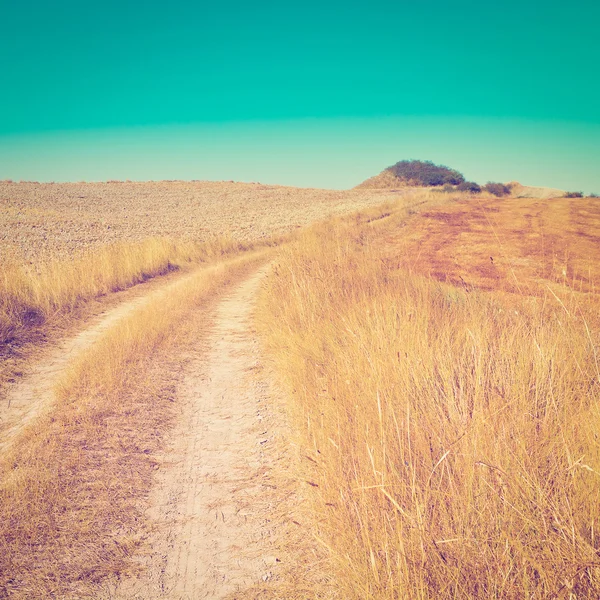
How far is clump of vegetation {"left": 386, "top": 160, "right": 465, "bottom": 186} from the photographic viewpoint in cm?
4681

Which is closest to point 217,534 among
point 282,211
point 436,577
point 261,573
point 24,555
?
point 261,573

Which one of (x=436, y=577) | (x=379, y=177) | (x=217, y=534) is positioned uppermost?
(x=379, y=177)

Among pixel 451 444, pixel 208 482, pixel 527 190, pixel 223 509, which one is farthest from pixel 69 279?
pixel 527 190

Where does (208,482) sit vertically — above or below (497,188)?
below

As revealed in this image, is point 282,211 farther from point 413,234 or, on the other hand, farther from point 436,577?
point 436,577

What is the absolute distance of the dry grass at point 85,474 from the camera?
7.18ft

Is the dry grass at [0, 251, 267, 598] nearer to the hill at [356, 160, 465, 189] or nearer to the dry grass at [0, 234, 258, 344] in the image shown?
the dry grass at [0, 234, 258, 344]

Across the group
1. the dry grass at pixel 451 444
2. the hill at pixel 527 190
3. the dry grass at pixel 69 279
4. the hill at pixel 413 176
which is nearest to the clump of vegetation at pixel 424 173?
the hill at pixel 413 176

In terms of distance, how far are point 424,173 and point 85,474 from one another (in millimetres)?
54676

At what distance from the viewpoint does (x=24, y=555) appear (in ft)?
7.25

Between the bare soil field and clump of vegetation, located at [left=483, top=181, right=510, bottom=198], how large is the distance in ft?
29.3

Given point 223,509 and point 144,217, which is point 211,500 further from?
point 144,217

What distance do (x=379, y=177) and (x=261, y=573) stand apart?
196 ft

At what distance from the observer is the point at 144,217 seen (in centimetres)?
2841
